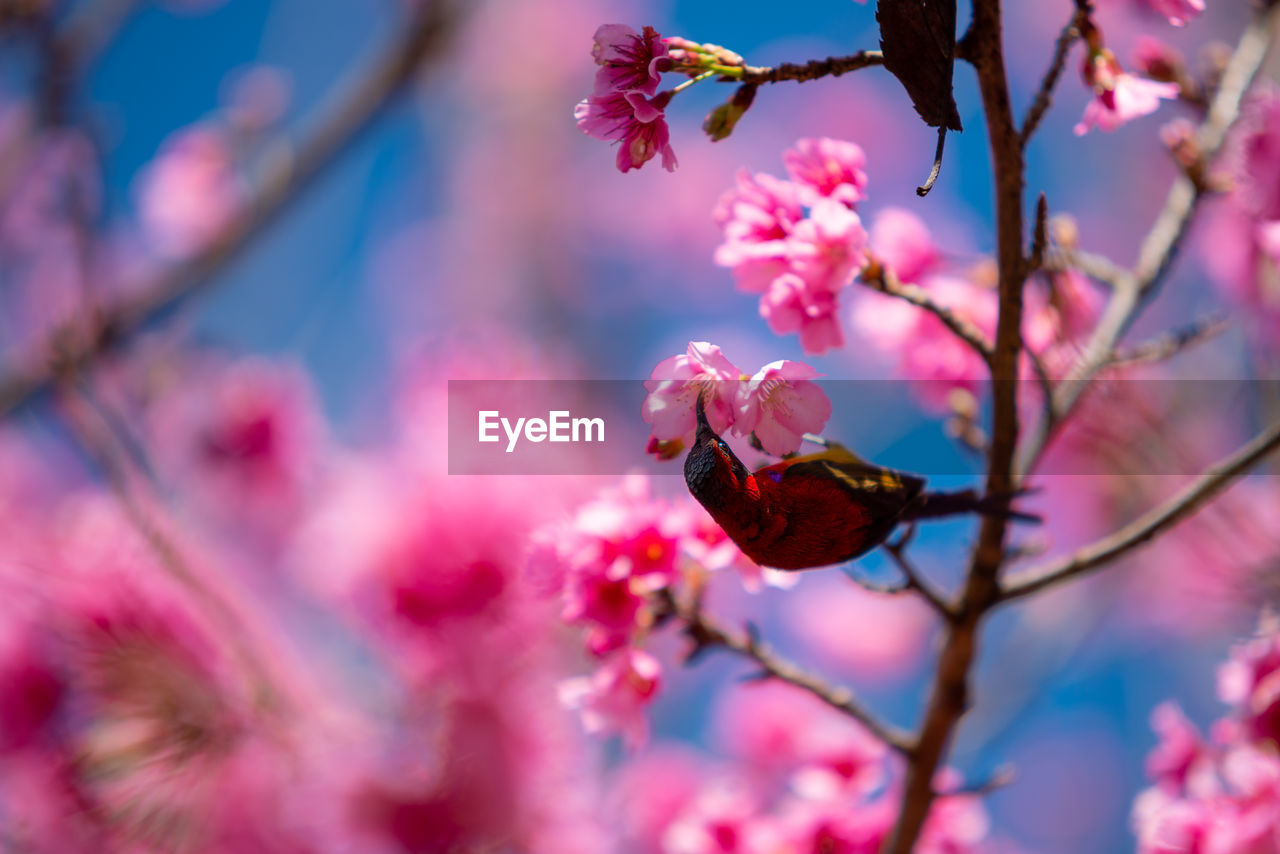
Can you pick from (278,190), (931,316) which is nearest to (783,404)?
(931,316)

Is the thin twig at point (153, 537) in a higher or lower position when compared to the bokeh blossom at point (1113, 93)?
lower

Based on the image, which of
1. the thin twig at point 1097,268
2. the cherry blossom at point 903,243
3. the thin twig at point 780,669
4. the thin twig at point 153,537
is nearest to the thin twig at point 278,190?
the thin twig at point 153,537

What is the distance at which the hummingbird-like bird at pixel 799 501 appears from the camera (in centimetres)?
62

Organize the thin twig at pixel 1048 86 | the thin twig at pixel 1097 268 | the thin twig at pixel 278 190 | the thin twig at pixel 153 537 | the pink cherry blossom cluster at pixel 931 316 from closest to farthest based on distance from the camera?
the thin twig at pixel 1048 86 < the thin twig at pixel 1097 268 < the pink cherry blossom cluster at pixel 931 316 < the thin twig at pixel 153 537 < the thin twig at pixel 278 190

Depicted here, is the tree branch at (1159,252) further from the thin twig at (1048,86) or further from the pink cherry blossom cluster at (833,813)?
the pink cherry blossom cluster at (833,813)

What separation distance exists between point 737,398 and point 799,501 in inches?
3.8

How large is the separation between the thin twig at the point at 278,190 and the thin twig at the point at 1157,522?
1.96m

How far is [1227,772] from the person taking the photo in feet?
3.37

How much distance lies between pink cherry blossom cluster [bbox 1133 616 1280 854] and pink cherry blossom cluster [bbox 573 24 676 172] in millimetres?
951

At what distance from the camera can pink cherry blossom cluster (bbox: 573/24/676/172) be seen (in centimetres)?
65

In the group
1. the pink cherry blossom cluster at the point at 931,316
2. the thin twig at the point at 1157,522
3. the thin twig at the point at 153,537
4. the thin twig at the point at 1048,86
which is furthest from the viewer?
the thin twig at the point at 153,537

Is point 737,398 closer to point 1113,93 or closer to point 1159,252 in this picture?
point 1113,93

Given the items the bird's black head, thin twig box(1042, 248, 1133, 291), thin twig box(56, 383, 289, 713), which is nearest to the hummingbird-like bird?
the bird's black head

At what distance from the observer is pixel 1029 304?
1232 millimetres
